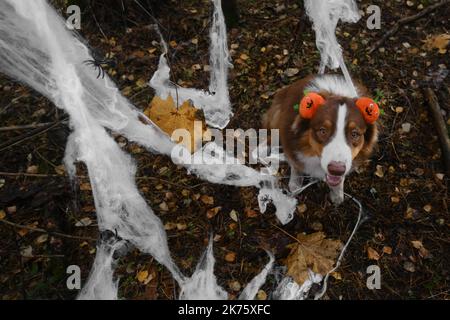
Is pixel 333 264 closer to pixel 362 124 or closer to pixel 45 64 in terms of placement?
pixel 362 124

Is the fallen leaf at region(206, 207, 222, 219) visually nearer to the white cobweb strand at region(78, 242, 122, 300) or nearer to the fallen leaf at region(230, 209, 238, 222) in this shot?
the fallen leaf at region(230, 209, 238, 222)

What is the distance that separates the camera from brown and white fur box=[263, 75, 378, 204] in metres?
2.57

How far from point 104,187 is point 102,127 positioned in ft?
2.25

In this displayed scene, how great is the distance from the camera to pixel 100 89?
393 centimetres

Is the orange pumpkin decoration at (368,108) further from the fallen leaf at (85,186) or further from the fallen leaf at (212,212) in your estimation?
the fallen leaf at (85,186)

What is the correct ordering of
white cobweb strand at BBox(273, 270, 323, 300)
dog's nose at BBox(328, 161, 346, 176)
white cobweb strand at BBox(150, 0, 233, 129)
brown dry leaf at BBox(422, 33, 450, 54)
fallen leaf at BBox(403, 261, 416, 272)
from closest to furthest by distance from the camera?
dog's nose at BBox(328, 161, 346, 176) < white cobweb strand at BBox(273, 270, 323, 300) < fallen leaf at BBox(403, 261, 416, 272) < white cobweb strand at BBox(150, 0, 233, 129) < brown dry leaf at BBox(422, 33, 450, 54)

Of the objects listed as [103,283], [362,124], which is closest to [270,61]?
[362,124]

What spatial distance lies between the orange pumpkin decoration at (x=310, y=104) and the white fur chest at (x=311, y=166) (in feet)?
1.57

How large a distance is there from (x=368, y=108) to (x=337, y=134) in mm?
305

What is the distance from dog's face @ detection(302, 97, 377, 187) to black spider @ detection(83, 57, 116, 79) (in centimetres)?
261

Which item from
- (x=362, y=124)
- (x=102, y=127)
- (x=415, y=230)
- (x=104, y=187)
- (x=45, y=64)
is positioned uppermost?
(x=45, y=64)

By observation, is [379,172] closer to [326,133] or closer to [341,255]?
[341,255]

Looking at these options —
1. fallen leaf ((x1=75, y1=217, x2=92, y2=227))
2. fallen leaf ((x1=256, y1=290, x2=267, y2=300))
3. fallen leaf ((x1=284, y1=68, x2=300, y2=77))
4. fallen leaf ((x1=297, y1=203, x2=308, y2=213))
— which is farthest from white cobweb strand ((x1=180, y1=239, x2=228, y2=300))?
fallen leaf ((x1=284, y1=68, x2=300, y2=77))

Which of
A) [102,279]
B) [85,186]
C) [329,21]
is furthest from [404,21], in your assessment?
[102,279]
